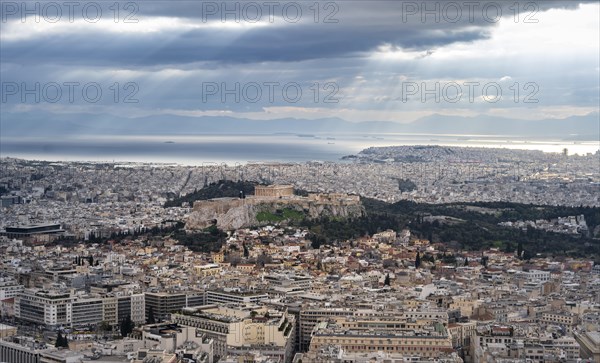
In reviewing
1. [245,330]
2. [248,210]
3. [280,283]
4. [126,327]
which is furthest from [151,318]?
[248,210]

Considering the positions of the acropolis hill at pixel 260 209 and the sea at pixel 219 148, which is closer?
the acropolis hill at pixel 260 209

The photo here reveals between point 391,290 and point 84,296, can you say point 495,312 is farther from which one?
point 84,296

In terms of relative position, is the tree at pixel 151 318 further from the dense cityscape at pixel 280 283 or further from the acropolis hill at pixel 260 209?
the acropolis hill at pixel 260 209

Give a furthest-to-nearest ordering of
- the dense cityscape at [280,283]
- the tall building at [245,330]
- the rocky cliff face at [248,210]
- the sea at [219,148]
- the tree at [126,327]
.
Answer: the sea at [219,148]
the rocky cliff face at [248,210]
the tree at [126,327]
the tall building at [245,330]
the dense cityscape at [280,283]

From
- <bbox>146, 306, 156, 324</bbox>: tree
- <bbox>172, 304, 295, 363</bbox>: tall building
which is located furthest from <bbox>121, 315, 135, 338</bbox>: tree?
<bbox>172, 304, 295, 363</bbox>: tall building

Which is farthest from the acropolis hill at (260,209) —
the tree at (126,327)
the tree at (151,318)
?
the tree at (126,327)

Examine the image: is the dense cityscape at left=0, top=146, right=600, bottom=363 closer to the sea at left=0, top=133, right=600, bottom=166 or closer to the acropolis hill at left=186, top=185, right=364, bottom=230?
the acropolis hill at left=186, top=185, right=364, bottom=230

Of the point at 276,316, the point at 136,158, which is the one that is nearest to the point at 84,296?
the point at 276,316
